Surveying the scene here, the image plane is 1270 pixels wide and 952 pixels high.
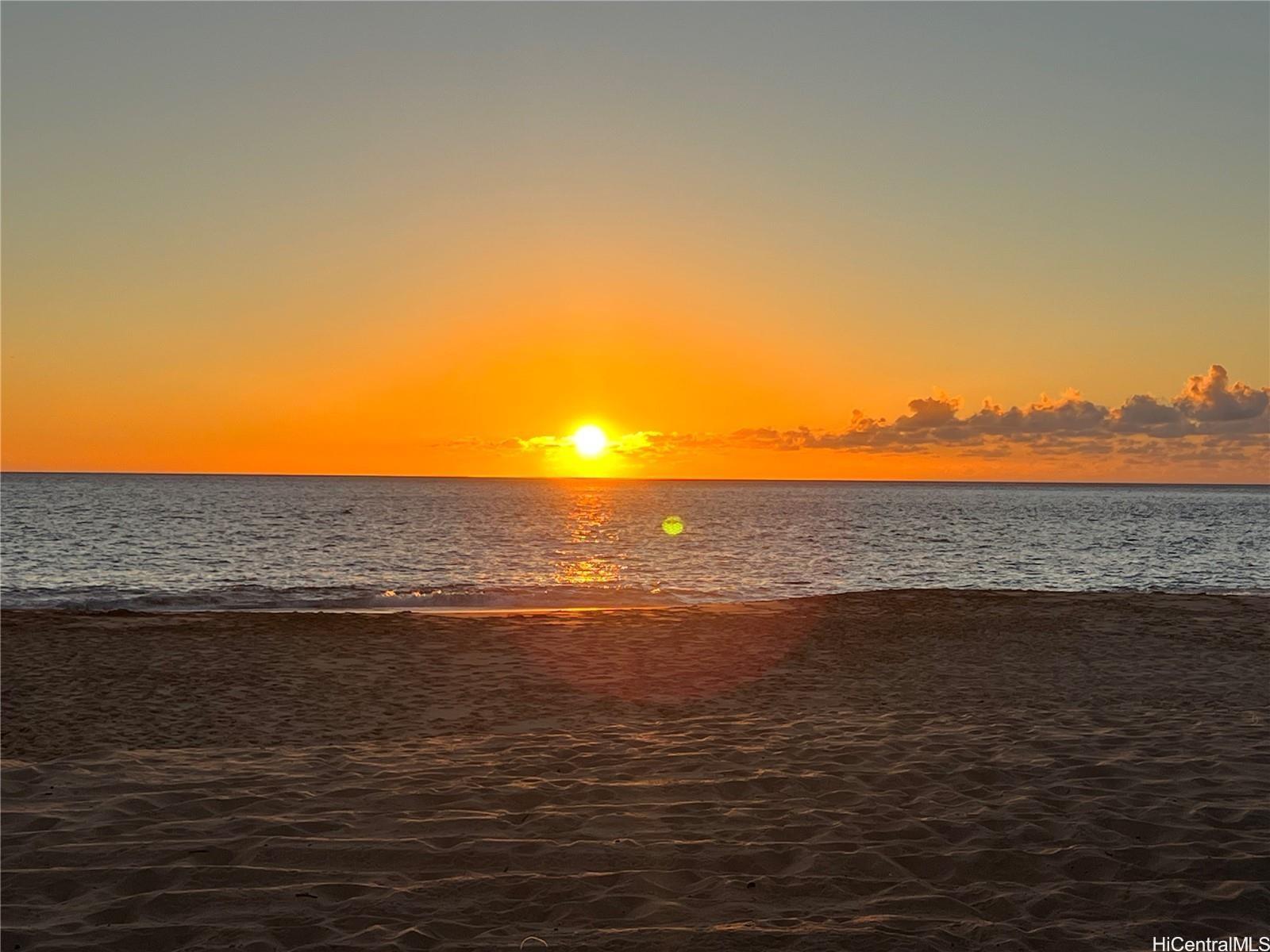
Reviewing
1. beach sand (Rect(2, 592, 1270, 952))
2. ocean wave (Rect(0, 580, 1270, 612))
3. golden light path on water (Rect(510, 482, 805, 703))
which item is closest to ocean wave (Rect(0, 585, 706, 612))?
ocean wave (Rect(0, 580, 1270, 612))

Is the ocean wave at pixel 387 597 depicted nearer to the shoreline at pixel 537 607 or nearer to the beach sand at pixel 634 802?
the shoreline at pixel 537 607

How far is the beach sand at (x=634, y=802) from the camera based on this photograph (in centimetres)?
584

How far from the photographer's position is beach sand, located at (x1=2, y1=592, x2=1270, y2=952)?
5.84 metres

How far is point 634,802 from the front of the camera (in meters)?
7.91

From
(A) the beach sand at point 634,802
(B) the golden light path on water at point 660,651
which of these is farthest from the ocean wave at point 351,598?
(A) the beach sand at point 634,802

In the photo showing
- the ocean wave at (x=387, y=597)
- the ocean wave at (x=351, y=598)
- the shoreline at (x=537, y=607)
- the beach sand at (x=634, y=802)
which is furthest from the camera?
the ocean wave at (x=351, y=598)

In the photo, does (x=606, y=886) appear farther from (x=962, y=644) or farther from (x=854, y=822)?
(x=962, y=644)

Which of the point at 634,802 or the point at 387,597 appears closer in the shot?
the point at 634,802

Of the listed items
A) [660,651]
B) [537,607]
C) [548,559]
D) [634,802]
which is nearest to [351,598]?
[537,607]

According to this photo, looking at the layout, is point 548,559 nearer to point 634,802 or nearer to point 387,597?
point 387,597

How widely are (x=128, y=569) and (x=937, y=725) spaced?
125 feet

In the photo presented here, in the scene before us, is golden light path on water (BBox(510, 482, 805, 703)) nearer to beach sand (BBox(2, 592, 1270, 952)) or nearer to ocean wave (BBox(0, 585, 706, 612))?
beach sand (BBox(2, 592, 1270, 952))

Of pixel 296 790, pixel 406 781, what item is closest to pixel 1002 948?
pixel 406 781

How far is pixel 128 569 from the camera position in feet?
130
